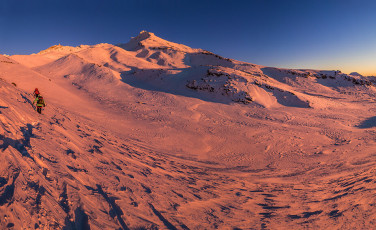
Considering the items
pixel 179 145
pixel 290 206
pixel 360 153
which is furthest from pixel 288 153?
pixel 179 145

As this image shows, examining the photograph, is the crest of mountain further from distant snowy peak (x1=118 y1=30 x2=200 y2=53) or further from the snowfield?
distant snowy peak (x1=118 y1=30 x2=200 y2=53)

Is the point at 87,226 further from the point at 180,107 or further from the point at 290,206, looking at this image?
the point at 180,107

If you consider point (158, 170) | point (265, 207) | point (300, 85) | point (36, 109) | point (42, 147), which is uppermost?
point (300, 85)

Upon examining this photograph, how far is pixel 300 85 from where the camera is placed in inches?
1142

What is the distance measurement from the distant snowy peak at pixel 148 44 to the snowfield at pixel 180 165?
3185 cm

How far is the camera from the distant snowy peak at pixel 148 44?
44438 millimetres

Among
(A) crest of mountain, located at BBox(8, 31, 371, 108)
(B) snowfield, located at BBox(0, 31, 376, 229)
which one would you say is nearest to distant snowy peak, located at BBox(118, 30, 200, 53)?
(A) crest of mountain, located at BBox(8, 31, 371, 108)

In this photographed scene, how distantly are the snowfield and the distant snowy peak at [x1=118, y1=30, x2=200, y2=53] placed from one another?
31.8 metres

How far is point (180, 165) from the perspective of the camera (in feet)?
21.5

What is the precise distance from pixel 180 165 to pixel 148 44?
44112 mm

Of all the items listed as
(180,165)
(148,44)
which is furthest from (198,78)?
(148,44)

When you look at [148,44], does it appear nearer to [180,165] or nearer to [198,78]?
[198,78]

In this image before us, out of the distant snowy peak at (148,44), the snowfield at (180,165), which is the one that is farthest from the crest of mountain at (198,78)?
the distant snowy peak at (148,44)

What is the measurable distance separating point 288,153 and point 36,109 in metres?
10.8
